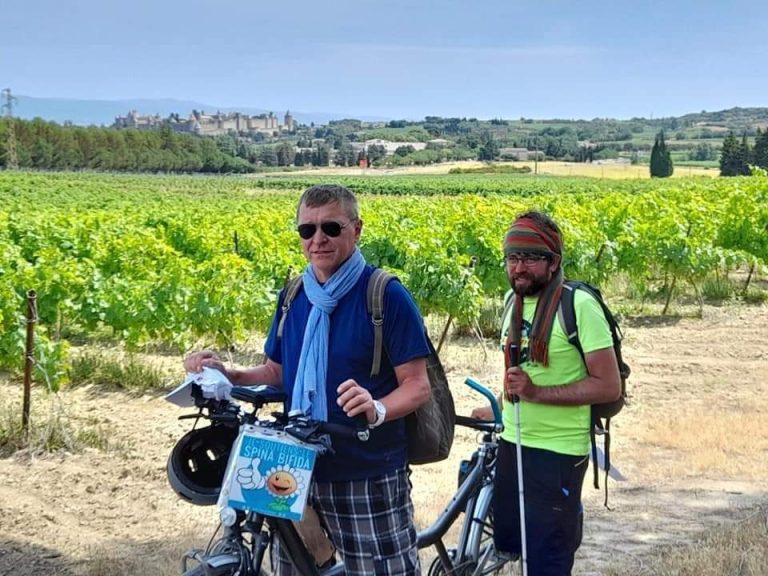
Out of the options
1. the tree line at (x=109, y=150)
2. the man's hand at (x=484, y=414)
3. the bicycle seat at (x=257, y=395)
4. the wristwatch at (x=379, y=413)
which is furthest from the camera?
the tree line at (x=109, y=150)

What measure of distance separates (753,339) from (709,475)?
5861 mm

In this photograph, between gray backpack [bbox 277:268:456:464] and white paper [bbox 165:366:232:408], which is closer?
white paper [bbox 165:366:232:408]

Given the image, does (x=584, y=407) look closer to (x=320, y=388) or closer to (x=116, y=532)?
(x=320, y=388)

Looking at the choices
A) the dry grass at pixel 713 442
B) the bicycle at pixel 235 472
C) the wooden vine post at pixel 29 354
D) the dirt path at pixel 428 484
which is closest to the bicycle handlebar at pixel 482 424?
the bicycle at pixel 235 472

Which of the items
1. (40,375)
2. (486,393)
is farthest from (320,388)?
(40,375)

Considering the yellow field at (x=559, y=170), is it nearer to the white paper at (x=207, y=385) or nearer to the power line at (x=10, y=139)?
the power line at (x=10, y=139)

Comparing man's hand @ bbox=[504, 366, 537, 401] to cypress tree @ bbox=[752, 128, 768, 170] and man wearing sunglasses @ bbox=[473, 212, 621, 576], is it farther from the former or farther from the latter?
cypress tree @ bbox=[752, 128, 768, 170]

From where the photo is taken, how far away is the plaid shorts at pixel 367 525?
2584 mm

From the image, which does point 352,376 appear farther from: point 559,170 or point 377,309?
point 559,170

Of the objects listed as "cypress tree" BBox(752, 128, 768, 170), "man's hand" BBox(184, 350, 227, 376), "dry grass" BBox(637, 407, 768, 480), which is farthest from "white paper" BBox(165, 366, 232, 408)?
"cypress tree" BBox(752, 128, 768, 170)

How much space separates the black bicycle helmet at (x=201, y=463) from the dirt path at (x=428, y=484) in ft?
6.33

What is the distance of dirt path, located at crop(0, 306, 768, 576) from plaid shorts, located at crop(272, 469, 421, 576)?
1.83 m

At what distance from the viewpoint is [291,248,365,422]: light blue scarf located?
8.32 ft

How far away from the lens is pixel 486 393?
328 centimetres
